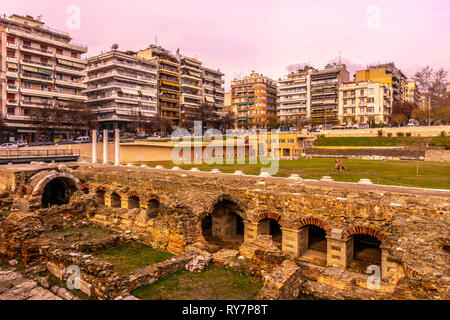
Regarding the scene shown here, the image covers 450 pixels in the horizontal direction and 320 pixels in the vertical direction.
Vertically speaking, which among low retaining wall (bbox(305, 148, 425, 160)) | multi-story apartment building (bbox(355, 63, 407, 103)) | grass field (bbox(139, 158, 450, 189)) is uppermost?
multi-story apartment building (bbox(355, 63, 407, 103))

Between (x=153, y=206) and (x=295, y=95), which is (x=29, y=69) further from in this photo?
(x=295, y=95)

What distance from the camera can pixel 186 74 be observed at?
81.4 m

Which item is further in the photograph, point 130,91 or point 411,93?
point 411,93

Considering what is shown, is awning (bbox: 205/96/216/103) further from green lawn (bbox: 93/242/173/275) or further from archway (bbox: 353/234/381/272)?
green lawn (bbox: 93/242/173/275)

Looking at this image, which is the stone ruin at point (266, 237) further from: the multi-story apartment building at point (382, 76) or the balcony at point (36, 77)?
the multi-story apartment building at point (382, 76)

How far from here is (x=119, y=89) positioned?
63.9 metres

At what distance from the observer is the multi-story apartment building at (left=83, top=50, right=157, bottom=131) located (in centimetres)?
6334

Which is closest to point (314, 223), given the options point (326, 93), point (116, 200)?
point (116, 200)

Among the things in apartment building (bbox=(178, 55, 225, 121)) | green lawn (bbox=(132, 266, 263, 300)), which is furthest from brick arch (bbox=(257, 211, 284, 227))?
apartment building (bbox=(178, 55, 225, 121))

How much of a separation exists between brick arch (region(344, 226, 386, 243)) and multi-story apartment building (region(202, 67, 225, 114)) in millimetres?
75863

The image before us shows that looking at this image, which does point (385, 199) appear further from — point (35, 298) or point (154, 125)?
point (154, 125)

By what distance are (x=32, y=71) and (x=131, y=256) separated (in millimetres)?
57544
